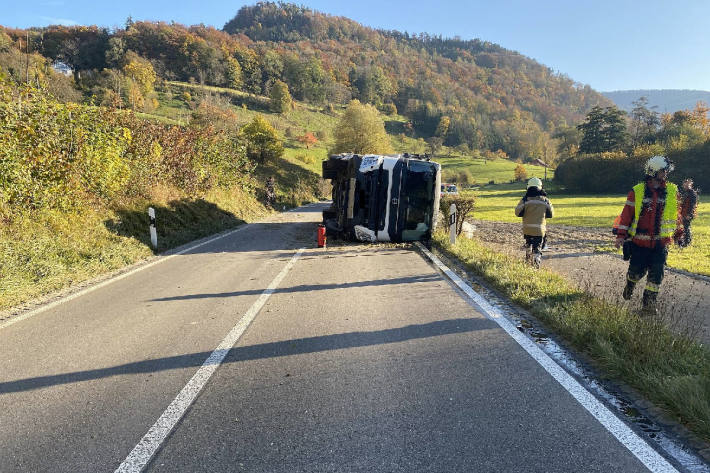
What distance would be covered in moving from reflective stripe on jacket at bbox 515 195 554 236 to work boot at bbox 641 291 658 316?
2.71 m

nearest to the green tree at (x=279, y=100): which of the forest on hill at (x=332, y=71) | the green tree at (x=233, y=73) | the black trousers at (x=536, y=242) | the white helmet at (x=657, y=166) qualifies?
the forest on hill at (x=332, y=71)

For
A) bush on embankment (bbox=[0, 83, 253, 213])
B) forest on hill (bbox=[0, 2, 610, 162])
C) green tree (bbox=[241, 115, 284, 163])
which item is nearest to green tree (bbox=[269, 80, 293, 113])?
forest on hill (bbox=[0, 2, 610, 162])

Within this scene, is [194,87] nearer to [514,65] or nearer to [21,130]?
[21,130]

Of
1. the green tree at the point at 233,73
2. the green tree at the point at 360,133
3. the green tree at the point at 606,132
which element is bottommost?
the green tree at the point at 360,133

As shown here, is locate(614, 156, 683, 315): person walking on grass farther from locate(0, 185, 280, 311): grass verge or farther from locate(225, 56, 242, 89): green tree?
locate(225, 56, 242, 89): green tree

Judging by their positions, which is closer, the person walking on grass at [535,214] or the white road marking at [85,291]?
the white road marking at [85,291]

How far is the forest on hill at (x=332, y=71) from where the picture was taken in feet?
274

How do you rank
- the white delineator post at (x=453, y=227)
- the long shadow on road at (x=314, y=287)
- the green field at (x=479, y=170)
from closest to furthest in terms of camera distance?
the long shadow on road at (x=314, y=287) → the white delineator post at (x=453, y=227) → the green field at (x=479, y=170)

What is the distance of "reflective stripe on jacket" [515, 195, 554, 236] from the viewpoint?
23.7ft

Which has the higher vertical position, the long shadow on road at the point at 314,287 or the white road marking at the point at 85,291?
the long shadow on road at the point at 314,287

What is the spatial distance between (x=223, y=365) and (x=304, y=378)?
2.64 feet

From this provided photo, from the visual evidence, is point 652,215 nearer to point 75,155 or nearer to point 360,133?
point 75,155

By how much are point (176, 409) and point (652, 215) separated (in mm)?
5417

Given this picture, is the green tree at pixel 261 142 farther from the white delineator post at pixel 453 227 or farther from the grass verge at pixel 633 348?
the grass verge at pixel 633 348
